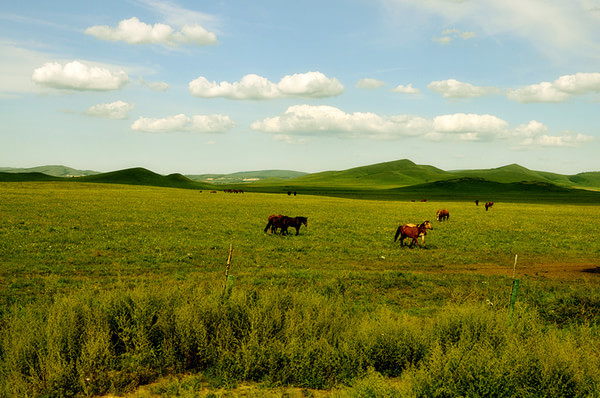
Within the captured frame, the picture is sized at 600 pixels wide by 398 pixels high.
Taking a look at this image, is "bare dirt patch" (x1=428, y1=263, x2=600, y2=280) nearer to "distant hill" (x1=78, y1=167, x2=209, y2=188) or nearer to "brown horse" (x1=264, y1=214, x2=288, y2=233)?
"brown horse" (x1=264, y1=214, x2=288, y2=233)

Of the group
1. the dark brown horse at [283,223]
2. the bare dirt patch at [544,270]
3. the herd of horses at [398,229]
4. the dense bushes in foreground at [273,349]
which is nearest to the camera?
the dense bushes in foreground at [273,349]

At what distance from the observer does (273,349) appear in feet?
23.1

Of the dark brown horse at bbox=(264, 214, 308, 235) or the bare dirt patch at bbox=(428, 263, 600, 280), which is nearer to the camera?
the bare dirt patch at bbox=(428, 263, 600, 280)

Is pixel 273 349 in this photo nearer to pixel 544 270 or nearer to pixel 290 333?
pixel 290 333

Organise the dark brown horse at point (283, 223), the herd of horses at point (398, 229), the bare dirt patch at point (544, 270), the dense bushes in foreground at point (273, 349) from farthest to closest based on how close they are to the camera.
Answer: the dark brown horse at point (283, 223), the herd of horses at point (398, 229), the bare dirt patch at point (544, 270), the dense bushes in foreground at point (273, 349)

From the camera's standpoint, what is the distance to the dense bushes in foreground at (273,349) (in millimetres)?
5969

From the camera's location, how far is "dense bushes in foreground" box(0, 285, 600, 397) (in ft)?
19.6

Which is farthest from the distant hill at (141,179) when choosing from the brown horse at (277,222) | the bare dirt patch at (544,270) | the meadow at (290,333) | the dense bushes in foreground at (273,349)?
the dense bushes in foreground at (273,349)

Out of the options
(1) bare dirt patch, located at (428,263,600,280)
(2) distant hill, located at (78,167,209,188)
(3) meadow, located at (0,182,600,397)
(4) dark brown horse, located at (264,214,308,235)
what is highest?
(2) distant hill, located at (78,167,209,188)

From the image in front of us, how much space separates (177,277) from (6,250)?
378 inches

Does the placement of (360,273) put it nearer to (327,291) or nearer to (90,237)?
(327,291)

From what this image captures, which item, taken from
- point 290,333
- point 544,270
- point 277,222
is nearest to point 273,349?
point 290,333

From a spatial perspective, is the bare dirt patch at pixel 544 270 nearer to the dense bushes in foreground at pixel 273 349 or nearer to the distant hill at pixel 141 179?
the dense bushes in foreground at pixel 273 349

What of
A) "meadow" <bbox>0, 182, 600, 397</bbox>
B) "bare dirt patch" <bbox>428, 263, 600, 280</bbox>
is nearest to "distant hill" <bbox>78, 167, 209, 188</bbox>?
"meadow" <bbox>0, 182, 600, 397</bbox>
